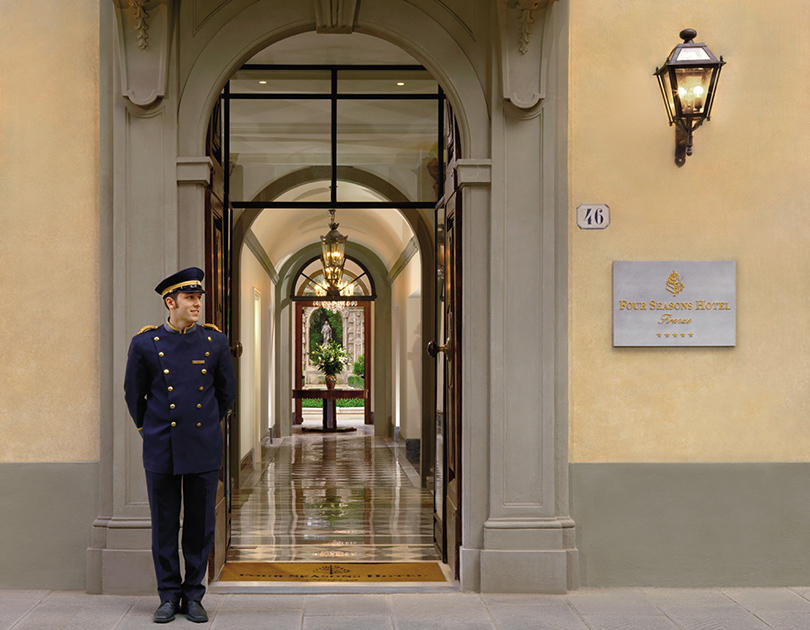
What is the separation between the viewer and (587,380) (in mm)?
5094

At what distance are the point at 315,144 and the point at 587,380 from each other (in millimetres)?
3641

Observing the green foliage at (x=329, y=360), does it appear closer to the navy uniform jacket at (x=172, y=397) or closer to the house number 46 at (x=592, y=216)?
the house number 46 at (x=592, y=216)

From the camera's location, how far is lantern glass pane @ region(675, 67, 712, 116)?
16.1 feet

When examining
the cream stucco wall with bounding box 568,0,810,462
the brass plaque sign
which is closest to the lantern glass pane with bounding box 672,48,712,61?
the cream stucco wall with bounding box 568,0,810,462

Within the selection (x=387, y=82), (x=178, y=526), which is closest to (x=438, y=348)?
(x=178, y=526)

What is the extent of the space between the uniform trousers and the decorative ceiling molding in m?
2.69

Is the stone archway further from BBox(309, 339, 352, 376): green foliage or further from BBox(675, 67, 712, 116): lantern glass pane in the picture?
BBox(309, 339, 352, 376): green foliage

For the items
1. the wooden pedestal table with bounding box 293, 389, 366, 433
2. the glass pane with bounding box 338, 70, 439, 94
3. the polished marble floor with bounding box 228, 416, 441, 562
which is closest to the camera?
the polished marble floor with bounding box 228, 416, 441, 562

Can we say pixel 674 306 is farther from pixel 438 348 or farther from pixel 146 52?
pixel 146 52

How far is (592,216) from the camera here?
510 centimetres

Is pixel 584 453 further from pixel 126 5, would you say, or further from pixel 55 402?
pixel 126 5

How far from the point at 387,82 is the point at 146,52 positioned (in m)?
3.11

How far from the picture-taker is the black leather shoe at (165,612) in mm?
4289

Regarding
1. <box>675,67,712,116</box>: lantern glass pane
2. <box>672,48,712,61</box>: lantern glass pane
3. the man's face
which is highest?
<box>672,48,712,61</box>: lantern glass pane
